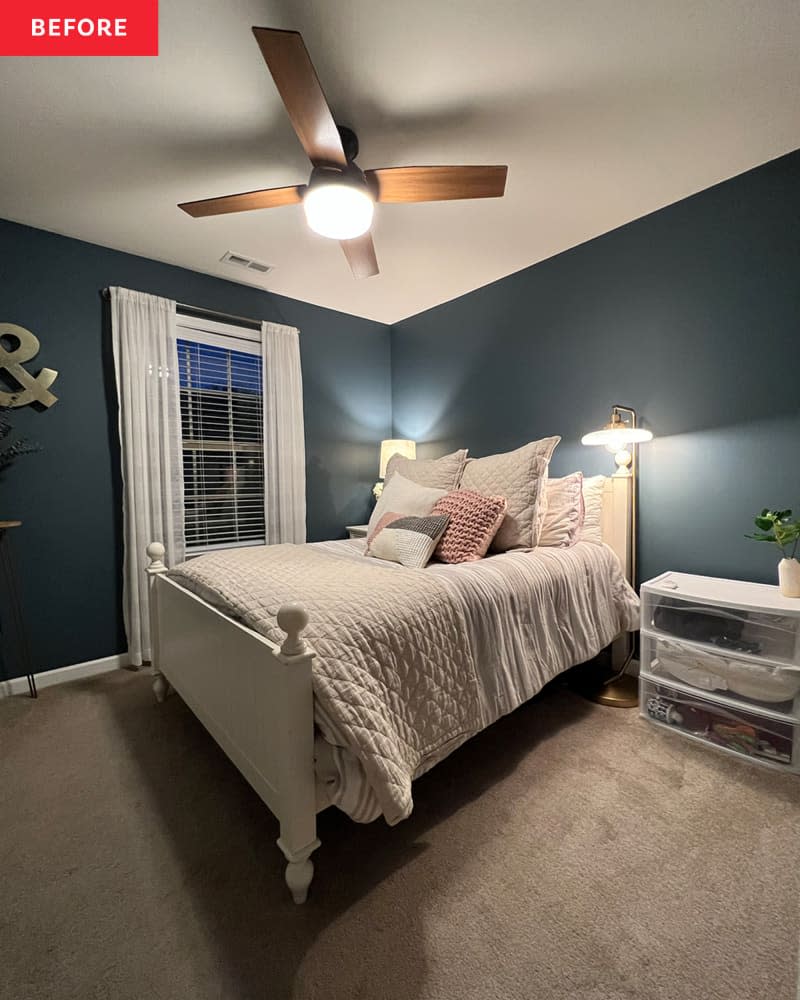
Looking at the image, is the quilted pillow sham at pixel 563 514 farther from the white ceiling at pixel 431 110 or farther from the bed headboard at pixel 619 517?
the white ceiling at pixel 431 110

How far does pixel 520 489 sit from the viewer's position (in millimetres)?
2244

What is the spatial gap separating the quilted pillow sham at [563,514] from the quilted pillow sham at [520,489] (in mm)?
75

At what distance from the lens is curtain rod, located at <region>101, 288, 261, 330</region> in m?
2.84

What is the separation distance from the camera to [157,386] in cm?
274

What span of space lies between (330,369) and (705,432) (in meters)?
2.67

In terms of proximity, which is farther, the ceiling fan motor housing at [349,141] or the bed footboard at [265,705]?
the ceiling fan motor housing at [349,141]

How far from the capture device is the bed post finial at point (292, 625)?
104 cm

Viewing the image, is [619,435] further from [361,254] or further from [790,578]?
[361,254]

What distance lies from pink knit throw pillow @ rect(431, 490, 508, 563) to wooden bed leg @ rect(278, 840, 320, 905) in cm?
119

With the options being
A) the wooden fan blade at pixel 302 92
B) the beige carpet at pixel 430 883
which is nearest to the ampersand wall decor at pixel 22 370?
the beige carpet at pixel 430 883

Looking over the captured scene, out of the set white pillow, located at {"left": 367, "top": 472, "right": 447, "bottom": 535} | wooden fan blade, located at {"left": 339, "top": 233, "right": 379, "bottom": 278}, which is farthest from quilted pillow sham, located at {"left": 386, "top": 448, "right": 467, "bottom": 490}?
wooden fan blade, located at {"left": 339, "top": 233, "right": 379, "bottom": 278}

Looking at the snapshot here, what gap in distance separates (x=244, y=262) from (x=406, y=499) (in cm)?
188

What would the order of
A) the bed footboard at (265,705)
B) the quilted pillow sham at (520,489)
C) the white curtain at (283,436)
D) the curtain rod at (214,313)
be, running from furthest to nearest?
the white curtain at (283,436) < the curtain rod at (214,313) < the quilted pillow sham at (520,489) < the bed footboard at (265,705)

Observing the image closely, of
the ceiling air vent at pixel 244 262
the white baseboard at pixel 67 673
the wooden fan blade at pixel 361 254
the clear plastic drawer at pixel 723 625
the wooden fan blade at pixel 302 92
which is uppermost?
the ceiling air vent at pixel 244 262
